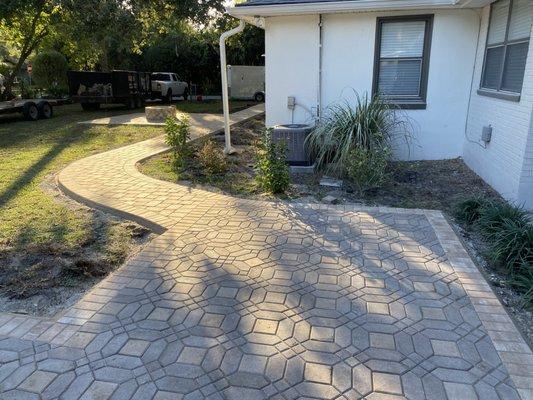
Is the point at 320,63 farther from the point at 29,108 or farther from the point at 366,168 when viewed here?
the point at 29,108

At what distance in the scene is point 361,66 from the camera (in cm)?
743

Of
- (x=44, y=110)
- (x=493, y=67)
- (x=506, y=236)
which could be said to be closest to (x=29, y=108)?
(x=44, y=110)

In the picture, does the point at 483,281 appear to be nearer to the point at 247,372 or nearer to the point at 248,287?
the point at 248,287

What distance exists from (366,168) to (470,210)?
138 centimetres

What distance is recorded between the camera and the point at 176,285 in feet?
11.3

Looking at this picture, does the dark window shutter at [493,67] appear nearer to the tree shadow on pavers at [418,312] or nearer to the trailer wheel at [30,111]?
the tree shadow on pavers at [418,312]

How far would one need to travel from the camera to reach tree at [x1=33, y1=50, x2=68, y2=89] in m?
25.1

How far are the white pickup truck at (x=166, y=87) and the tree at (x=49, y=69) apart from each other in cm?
717

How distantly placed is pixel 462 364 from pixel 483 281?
1.18 m

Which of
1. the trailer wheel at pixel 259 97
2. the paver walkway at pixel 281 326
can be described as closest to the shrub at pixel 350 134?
the paver walkway at pixel 281 326

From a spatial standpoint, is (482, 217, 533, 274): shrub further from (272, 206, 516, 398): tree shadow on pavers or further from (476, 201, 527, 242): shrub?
(272, 206, 516, 398): tree shadow on pavers

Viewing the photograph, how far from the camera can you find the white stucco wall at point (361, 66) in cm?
700

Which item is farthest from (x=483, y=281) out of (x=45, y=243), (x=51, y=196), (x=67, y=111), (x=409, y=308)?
(x=67, y=111)

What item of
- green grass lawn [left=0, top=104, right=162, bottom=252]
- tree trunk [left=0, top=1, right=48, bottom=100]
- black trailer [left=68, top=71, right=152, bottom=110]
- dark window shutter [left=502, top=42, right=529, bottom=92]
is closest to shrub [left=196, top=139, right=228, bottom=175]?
green grass lawn [left=0, top=104, right=162, bottom=252]
